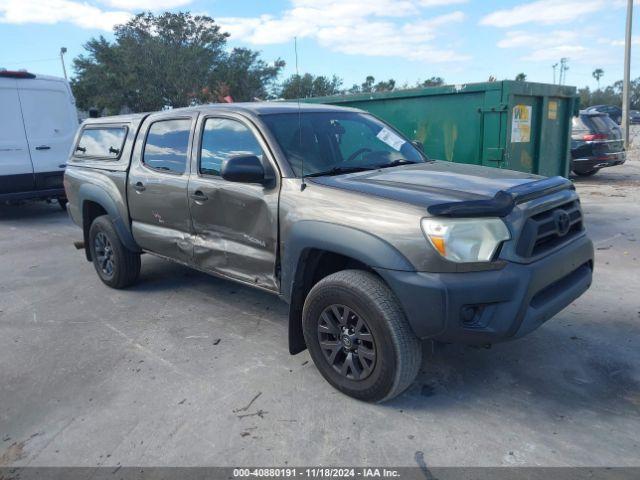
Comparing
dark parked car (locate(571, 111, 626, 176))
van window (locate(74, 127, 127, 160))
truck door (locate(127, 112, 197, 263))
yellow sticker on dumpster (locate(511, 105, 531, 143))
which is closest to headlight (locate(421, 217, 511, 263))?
truck door (locate(127, 112, 197, 263))

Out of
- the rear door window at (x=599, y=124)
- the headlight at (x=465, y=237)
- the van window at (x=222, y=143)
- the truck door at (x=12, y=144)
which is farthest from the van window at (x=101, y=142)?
the rear door window at (x=599, y=124)

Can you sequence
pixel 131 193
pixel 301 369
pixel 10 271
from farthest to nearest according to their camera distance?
pixel 10 271 < pixel 131 193 < pixel 301 369

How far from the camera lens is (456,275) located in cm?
276

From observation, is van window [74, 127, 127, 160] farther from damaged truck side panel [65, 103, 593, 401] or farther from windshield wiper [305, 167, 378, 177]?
windshield wiper [305, 167, 378, 177]

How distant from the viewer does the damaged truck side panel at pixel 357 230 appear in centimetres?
279

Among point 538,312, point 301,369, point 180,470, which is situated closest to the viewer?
point 180,470

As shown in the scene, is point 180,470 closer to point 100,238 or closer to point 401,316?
point 401,316

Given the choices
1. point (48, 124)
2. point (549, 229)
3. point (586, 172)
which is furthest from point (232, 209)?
point (586, 172)

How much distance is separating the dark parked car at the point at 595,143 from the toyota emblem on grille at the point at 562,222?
1000 centimetres

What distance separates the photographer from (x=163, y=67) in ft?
110

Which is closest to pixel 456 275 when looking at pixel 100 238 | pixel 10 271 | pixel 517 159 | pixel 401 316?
pixel 401 316

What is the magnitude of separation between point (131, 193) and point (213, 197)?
4.42 ft

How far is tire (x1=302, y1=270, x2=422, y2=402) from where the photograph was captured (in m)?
2.94

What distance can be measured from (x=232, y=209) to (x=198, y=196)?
418 mm
